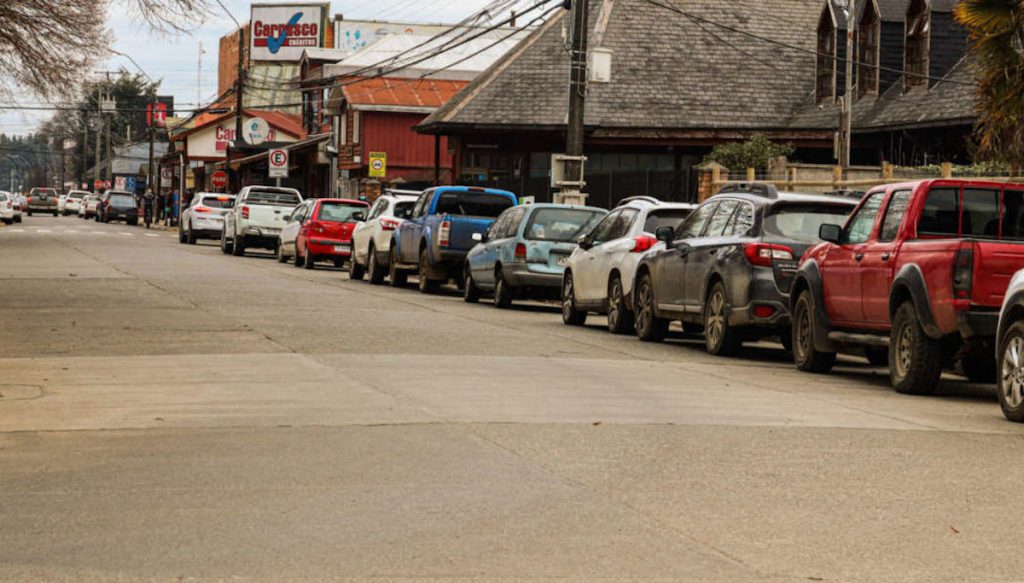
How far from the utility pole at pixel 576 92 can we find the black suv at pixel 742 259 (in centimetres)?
1050

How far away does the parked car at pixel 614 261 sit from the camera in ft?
69.5

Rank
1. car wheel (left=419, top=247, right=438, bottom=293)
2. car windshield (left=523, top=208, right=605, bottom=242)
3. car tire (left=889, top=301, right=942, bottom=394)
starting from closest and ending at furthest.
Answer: car tire (left=889, top=301, right=942, bottom=394), car windshield (left=523, top=208, right=605, bottom=242), car wheel (left=419, top=247, right=438, bottom=293)

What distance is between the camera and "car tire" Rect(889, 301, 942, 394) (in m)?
14.2

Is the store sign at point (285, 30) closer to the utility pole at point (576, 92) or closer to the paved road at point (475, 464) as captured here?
the utility pole at point (576, 92)

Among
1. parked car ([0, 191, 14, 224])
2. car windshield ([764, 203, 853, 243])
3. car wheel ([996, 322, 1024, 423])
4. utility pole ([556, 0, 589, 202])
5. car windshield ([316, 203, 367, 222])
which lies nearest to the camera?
car wheel ([996, 322, 1024, 423])

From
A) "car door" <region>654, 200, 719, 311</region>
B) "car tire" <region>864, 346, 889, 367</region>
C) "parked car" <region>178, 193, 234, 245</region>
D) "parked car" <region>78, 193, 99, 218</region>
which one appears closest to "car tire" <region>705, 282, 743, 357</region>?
"car door" <region>654, 200, 719, 311</region>

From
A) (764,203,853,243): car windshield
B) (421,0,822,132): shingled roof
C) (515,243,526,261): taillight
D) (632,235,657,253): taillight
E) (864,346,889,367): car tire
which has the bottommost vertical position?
(864,346,889,367): car tire

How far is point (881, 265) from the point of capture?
15.0 metres

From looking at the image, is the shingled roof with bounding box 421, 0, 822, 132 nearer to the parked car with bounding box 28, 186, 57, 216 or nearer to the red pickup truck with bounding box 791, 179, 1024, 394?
the red pickup truck with bounding box 791, 179, 1024, 394

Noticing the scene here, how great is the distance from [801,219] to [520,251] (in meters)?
8.01

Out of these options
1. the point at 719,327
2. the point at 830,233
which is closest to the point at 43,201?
the point at 719,327

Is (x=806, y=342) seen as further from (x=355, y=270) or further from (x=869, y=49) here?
(x=869, y=49)

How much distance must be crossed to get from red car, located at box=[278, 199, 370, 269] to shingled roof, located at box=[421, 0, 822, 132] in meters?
7.02

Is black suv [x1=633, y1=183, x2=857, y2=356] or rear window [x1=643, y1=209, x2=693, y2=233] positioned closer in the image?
black suv [x1=633, y1=183, x2=857, y2=356]
